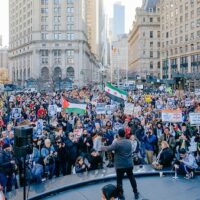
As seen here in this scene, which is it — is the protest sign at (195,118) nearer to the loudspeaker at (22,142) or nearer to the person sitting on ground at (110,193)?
the loudspeaker at (22,142)

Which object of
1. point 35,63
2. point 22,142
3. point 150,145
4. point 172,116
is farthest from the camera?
point 35,63

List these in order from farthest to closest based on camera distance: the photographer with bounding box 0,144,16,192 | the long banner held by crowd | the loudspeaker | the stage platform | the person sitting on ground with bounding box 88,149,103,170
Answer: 1. the long banner held by crowd
2. the person sitting on ground with bounding box 88,149,103,170
3. the photographer with bounding box 0,144,16,192
4. the stage platform
5. the loudspeaker

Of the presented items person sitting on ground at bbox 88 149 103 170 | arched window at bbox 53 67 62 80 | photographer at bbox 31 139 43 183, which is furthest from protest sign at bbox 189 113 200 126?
arched window at bbox 53 67 62 80

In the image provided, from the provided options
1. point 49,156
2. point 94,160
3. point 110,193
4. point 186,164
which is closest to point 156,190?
point 186,164

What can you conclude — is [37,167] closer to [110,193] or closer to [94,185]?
[94,185]

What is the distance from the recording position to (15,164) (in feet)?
40.1

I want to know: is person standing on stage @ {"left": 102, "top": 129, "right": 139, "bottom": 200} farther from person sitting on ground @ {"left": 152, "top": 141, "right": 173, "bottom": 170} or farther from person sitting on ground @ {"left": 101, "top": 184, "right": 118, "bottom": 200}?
person sitting on ground @ {"left": 101, "top": 184, "right": 118, "bottom": 200}

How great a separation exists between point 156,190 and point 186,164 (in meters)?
1.77

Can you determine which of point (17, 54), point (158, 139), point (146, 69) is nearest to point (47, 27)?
point (17, 54)

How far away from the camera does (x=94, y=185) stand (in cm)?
1226

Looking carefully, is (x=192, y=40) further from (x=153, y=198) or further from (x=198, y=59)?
(x=153, y=198)

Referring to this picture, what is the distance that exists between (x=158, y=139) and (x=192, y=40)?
7334 cm

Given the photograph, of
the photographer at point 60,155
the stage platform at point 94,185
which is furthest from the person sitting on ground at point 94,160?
the photographer at point 60,155

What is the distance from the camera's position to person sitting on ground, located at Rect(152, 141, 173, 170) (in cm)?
1323
